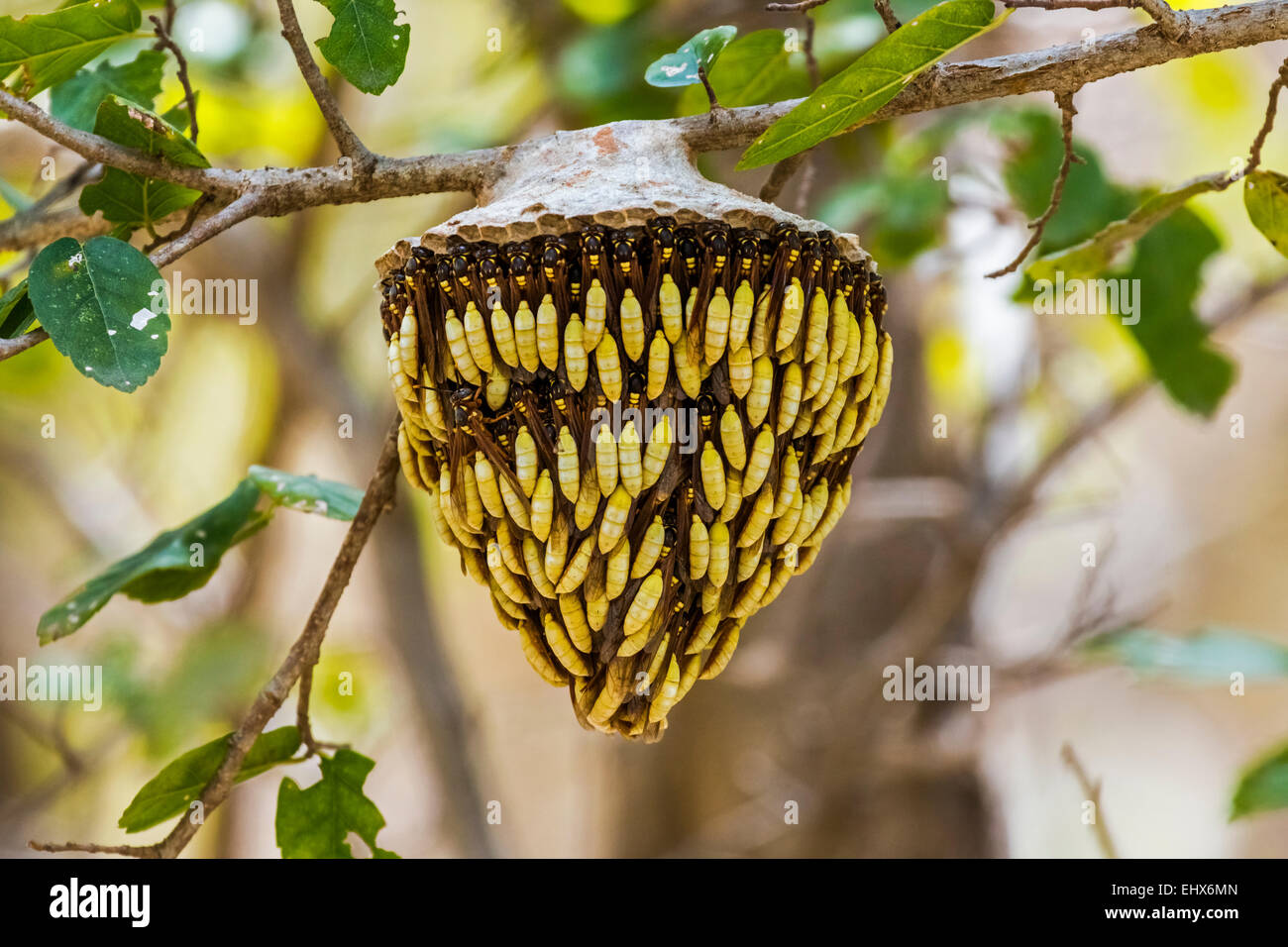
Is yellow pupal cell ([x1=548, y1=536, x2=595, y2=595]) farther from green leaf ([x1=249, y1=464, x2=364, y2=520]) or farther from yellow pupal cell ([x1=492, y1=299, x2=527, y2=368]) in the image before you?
green leaf ([x1=249, y1=464, x2=364, y2=520])

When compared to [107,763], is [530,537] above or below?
above

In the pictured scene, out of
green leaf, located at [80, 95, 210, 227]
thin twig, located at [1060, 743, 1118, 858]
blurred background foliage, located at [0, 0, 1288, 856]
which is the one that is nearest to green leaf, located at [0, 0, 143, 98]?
green leaf, located at [80, 95, 210, 227]

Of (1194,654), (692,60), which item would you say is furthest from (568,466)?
(1194,654)

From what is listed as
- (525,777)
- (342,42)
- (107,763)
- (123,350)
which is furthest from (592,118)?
(525,777)

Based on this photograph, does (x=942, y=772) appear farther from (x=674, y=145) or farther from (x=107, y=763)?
(x=107, y=763)

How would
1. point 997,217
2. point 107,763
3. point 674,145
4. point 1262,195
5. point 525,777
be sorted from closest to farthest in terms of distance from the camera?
point 674,145 < point 1262,195 < point 997,217 < point 107,763 < point 525,777
